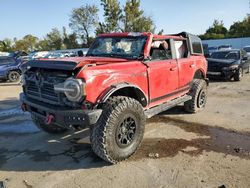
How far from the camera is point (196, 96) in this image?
278 inches

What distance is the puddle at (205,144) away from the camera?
186 inches

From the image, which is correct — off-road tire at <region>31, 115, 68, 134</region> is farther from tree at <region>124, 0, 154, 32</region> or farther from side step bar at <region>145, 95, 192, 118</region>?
tree at <region>124, 0, 154, 32</region>

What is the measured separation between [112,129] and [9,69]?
42.7ft

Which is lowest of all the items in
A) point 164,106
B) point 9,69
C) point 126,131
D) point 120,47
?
point 126,131

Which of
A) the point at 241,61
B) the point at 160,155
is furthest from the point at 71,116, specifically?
the point at 241,61

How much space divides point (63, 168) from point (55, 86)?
124cm

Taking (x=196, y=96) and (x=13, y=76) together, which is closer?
(x=196, y=96)

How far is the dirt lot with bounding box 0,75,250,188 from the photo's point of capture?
3885mm

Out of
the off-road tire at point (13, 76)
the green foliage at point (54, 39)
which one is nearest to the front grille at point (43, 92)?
the off-road tire at point (13, 76)

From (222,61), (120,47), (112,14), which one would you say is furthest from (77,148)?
(112,14)

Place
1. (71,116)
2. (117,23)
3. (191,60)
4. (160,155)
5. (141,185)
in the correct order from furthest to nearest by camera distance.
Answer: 1. (117,23)
2. (191,60)
3. (160,155)
4. (71,116)
5. (141,185)

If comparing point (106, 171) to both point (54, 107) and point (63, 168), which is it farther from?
point (54, 107)

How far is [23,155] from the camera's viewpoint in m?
4.89

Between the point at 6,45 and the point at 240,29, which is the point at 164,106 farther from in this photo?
the point at 6,45
